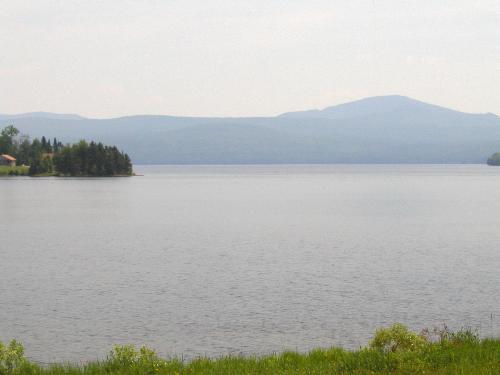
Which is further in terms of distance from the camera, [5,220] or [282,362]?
[5,220]

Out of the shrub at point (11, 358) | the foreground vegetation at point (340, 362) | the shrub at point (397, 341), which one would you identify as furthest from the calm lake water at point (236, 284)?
the shrub at point (397, 341)

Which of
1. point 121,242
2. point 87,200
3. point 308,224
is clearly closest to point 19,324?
point 121,242

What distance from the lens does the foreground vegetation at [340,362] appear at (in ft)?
70.7

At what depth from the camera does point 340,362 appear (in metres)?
22.6

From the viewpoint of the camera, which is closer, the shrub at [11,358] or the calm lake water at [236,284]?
the shrub at [11,358]

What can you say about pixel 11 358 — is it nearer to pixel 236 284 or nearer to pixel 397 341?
pixel 397 341

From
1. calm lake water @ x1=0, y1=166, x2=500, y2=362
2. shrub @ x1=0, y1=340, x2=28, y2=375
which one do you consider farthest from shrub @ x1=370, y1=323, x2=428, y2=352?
shrub @ x1=0, y1=340, x2=28, y2=375

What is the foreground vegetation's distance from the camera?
2155 cm

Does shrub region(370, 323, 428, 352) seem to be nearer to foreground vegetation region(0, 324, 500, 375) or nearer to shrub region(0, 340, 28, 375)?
foreground vegetation region(0, 324, 500, 375)

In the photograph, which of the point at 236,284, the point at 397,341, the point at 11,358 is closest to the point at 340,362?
the point at 397,341

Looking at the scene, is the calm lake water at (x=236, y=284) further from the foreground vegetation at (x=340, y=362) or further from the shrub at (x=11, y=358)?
the foreground vegetation at (x=340, y=362)

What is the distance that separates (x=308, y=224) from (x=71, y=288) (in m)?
53.8

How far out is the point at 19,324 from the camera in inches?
1334

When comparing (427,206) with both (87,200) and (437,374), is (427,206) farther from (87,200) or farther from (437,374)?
(437,374)
